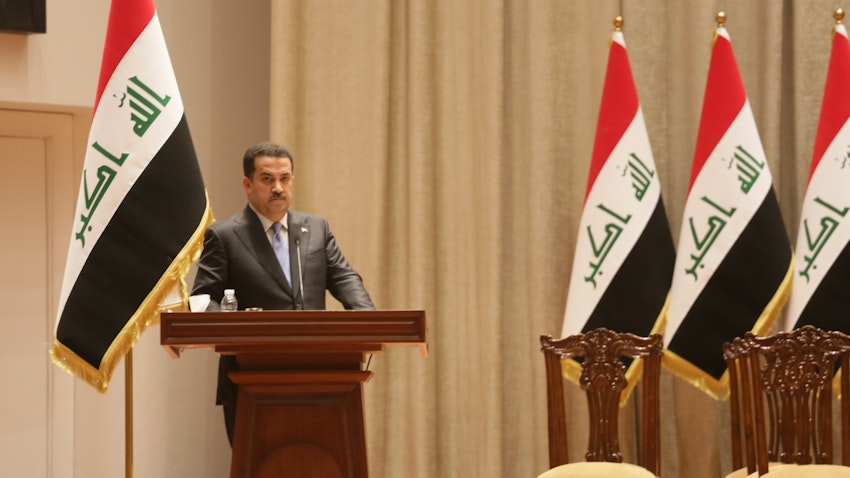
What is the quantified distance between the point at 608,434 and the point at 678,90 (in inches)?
87.4

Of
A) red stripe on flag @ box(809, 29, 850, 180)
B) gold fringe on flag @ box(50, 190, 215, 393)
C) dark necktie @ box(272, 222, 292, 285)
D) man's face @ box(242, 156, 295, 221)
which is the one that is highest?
red stripe on flag @ box(809, 29, 850, 180)

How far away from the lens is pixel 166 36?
580 cm

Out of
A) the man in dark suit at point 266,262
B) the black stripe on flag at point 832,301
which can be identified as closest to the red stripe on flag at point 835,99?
the black stripe on flag at point 832,301

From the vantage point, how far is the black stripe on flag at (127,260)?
380 centimetres

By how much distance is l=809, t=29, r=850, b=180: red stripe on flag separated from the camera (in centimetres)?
517

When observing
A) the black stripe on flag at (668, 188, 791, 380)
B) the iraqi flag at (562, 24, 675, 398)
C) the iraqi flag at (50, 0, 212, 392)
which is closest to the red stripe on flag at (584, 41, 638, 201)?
the iraqi flag at (562, 24, 675, 398)

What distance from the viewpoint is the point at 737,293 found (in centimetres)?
521

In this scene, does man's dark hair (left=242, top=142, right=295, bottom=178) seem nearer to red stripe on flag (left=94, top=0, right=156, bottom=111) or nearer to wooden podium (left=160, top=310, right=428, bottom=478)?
red stripe on flag (left=94, top=0, right=156, bottom=111)

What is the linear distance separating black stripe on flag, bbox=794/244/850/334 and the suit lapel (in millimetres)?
2358

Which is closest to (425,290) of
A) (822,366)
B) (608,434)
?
(608,434)

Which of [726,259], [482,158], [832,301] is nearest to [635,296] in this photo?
[726,259]

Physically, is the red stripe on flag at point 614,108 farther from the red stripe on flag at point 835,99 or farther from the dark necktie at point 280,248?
the dark necktie at point 280,248

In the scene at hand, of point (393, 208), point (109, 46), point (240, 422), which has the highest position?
point (109, 46)

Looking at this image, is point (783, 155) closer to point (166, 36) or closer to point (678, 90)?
point (678, 90)
